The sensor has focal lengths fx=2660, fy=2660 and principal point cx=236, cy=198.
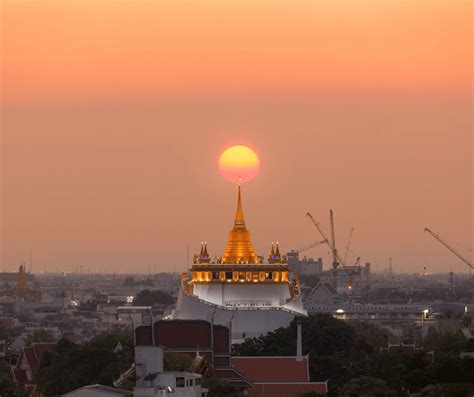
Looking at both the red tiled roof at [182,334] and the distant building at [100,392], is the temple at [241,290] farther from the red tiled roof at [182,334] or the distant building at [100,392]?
the distant building at [100,392]

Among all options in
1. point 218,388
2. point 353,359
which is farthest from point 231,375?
point 353,359

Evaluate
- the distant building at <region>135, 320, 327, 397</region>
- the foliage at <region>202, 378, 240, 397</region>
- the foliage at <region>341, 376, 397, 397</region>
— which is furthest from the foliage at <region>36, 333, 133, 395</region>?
the foliage at <region>202, 378, 240, 397</region>

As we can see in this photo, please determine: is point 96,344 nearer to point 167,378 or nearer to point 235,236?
point 235,236

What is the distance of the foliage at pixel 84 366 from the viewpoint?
139 m

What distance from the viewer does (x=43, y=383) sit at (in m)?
146

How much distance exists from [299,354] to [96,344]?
2150 centimetres

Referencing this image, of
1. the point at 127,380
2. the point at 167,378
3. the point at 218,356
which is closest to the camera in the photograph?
the point at 167,378

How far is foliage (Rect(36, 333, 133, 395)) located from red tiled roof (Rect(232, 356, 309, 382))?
5.99 metres

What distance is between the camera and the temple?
172 meters

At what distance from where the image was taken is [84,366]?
14688 cm

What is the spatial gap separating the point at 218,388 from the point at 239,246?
221 feet

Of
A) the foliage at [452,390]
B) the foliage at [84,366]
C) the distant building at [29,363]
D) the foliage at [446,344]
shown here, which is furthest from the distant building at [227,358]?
the foliage at [446,344]

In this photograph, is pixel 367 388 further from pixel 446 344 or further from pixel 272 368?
pixel 446 344

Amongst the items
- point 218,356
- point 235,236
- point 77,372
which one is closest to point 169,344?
point 218,356
